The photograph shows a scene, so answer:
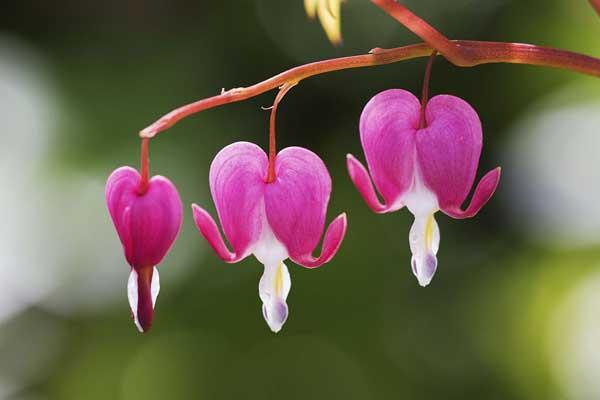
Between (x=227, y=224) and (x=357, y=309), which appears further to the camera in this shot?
(x=357, y=309)

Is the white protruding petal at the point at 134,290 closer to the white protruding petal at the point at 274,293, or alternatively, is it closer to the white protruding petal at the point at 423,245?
the white protruding petal at the point at 274,293

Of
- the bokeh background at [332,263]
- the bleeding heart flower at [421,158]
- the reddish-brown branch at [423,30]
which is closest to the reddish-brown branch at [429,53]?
the reddish-brown branch at [423,30]

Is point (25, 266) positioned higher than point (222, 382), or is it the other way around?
point (25, 266)

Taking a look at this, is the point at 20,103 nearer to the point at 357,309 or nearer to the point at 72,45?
the point at 72,45

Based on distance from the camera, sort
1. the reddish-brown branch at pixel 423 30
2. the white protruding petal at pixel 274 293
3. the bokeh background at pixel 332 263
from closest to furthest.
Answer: the reddish-brown branch at pixel 423 30
the white protruding petal at pixel 274 293
the bokeh background at pixel 332 263

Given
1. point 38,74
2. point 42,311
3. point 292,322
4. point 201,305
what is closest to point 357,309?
point 292,322

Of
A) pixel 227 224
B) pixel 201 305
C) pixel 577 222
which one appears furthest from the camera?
pixel 201 305

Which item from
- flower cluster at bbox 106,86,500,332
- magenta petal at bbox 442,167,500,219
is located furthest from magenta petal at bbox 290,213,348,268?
magenta petal at bbox 442,167,500,219

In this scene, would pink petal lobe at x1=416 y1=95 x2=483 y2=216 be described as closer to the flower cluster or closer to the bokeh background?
the flower cluster
